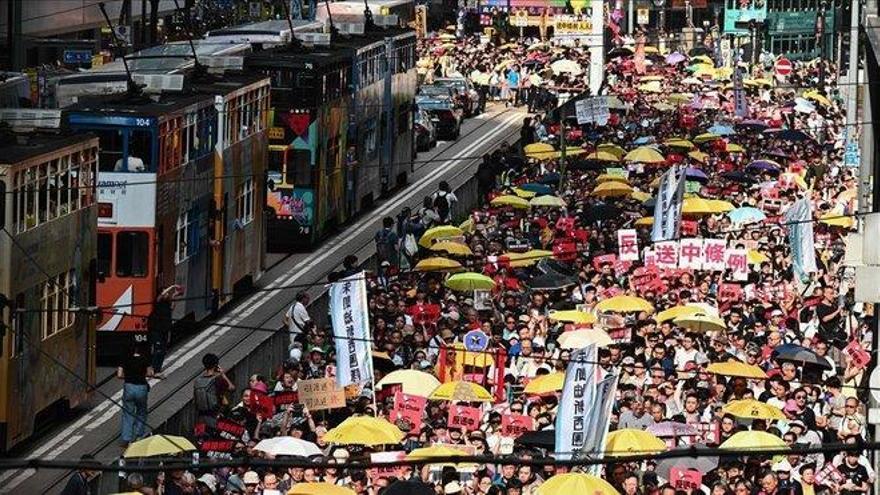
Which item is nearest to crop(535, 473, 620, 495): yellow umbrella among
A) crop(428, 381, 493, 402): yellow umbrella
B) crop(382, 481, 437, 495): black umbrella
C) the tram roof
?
crop(382, 481, 437, 495): black umbrella

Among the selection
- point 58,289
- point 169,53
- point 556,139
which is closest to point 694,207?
point 169,53

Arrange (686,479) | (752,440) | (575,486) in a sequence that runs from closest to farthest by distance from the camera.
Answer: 1. (575,486)
2. (686,479)
3. (752,440)

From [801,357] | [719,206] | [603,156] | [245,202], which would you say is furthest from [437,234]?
[603,156]

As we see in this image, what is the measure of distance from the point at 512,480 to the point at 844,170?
3284 centimetres

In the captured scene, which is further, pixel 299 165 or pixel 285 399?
pixel 299 165

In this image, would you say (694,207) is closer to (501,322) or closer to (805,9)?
(501,322)

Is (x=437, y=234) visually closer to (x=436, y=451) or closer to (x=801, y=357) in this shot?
(x=801, y=357)

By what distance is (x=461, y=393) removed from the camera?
Answer: 26.5m

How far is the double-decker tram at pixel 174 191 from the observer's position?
3381 centimetres

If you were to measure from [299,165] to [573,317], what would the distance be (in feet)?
50.9

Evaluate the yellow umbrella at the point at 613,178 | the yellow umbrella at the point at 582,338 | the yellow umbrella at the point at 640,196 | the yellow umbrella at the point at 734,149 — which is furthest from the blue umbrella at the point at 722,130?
the yellow umbrella at the point at 582,338

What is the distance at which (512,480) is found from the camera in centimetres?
2284

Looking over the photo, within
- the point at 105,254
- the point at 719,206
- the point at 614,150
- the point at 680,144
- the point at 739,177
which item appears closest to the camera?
the point at 105,254

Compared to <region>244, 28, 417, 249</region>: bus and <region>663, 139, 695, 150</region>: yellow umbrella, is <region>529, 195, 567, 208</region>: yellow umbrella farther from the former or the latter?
<region>663, 139, 695, 150</region>: yellow umbrella
